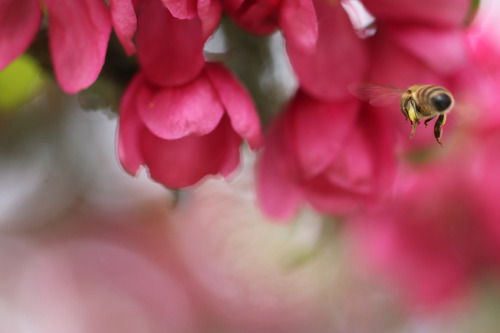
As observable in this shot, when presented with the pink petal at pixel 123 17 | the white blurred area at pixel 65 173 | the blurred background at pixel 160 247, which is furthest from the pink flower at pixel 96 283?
the pink petal at pixel 123 17

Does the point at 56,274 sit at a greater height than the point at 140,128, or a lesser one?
lesser

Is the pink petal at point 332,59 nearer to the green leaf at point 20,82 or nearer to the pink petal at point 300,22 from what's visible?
the pink petal at point 300,22

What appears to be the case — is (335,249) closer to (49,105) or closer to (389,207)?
(389,207)

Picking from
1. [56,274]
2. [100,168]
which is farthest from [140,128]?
[56,274]

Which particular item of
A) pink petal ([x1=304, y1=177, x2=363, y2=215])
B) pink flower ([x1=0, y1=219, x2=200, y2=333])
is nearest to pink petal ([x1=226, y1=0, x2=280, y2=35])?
pink petal ([x1=304, y1=177, x2=363, y2=215])

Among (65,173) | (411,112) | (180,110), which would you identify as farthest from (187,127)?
(65,173)

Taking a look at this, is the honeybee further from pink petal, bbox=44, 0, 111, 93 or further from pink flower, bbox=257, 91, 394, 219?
pink petal, bbox=44, 0, 111, 93
